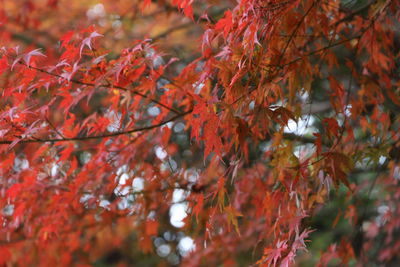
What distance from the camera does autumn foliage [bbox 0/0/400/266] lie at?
5.42 ft

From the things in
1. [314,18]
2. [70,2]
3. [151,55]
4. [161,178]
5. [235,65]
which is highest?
[70,2]

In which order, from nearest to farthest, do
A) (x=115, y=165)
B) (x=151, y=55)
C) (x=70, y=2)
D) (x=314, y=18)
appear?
1. (x=151, y=55)
2. (x=314, y=18)
3. (x=115, y=165)
4. (x=70, y=2)

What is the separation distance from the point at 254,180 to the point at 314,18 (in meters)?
0.91

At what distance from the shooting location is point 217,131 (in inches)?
64.1

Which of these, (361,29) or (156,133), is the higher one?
(361,29)

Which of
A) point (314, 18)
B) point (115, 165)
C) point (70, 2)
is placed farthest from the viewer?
point (70, 2)

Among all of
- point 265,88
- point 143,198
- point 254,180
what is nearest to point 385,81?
point 254,180

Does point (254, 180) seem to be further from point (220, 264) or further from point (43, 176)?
point (220, 264)

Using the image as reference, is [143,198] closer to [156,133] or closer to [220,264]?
[156,133]

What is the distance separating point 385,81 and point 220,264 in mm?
2080

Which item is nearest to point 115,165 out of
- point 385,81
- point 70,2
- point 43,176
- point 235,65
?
point 43,176

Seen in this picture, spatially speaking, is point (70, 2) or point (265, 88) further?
point (70, 2)

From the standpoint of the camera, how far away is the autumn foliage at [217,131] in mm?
1652

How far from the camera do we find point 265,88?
1.58 metres
